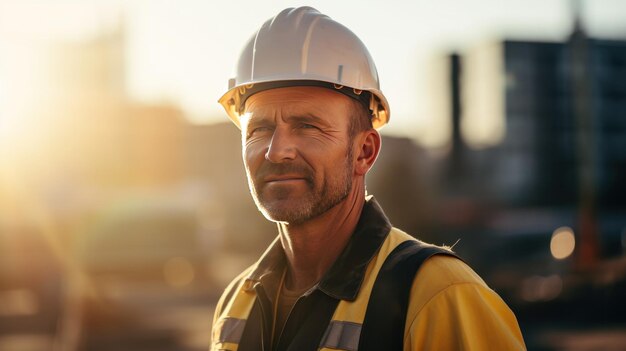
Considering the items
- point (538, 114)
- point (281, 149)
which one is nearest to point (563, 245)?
point (281, 149)

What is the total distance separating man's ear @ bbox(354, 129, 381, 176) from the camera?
8.80 feet

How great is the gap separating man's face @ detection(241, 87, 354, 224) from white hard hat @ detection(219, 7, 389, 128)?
0.17 feet

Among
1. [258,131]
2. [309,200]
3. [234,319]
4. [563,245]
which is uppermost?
[258,131]

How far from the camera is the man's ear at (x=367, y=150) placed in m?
2.68

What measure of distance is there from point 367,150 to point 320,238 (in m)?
0.35

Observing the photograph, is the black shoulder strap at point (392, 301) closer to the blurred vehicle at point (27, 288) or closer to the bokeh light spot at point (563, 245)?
the blurred vehicle at point (27, 288)

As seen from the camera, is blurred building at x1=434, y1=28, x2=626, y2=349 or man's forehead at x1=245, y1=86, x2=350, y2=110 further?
blurred building at x1=434, y1=28, x2=626, y2=349

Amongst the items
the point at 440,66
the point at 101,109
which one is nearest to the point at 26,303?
the point at 101,109

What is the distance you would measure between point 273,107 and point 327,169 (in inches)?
11.4

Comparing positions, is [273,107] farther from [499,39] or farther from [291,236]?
[499,39]

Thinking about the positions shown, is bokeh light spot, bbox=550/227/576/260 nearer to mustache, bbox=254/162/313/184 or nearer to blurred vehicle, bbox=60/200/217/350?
blurred vehicle, bbox=60/200/217/350

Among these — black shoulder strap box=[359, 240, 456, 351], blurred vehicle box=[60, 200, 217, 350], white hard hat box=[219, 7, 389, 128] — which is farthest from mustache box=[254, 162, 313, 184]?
blurred vehicle box=[60, 200, 217, 350]

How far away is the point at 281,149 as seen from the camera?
2.51 metres

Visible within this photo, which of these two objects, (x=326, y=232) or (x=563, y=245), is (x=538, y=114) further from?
(x=326, y=232)
